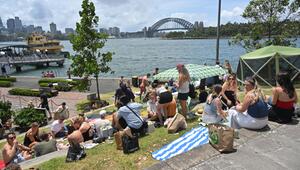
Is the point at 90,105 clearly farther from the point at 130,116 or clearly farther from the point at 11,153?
the point at 130,116

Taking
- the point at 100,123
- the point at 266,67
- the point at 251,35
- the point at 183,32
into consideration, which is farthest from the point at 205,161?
the point at 183,32

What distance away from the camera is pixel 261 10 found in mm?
18938

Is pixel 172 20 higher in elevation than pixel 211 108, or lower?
higher

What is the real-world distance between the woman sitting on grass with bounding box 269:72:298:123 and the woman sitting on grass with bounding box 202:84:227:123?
1.17 metres

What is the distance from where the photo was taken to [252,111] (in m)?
6.46

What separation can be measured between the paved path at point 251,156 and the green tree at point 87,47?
39.4 ft

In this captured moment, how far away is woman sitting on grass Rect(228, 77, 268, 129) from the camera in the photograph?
21.1 feet

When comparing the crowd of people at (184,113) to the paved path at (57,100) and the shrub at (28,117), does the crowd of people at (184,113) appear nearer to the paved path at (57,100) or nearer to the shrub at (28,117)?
the shrub at (28,117)

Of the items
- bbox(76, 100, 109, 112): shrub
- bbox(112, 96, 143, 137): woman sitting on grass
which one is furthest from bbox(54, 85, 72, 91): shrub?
→ bbox(112, 96, 143, 137): woman sitting on grass

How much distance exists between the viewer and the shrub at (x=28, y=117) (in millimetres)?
12523

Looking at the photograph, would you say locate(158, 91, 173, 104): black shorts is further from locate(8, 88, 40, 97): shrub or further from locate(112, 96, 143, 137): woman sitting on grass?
locate(8, 88, 40, 97): shrub

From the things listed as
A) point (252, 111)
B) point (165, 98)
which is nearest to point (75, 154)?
point (165, 98)

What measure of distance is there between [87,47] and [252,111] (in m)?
12.4

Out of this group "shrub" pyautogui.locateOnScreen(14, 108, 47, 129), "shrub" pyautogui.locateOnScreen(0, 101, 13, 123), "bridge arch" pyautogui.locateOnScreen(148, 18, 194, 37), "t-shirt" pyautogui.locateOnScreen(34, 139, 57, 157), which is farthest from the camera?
"bridge arch" pyautogui.locateOnScreen(148, 18, 194, 37)
